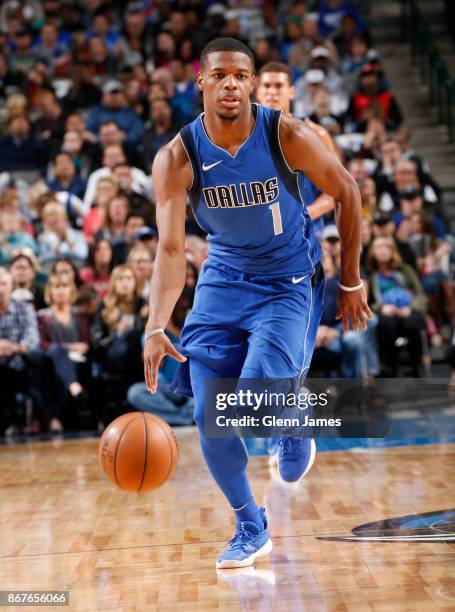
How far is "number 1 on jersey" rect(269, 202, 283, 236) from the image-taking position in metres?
4.12

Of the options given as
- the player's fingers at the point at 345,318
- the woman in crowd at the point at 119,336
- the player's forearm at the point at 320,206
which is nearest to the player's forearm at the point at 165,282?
the player's fingers at the point at 345,318

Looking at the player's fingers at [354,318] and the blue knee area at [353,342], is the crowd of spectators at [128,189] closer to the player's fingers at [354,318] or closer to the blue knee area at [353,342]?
the blue knee area at [353,342]

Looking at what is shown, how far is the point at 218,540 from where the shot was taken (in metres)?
4.66

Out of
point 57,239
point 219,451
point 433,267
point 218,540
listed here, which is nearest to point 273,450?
point 218,540

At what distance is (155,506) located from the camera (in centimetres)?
553

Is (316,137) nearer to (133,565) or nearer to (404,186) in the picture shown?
(133,565)

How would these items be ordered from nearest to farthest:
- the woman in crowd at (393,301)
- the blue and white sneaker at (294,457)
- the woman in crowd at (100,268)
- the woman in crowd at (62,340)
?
the blue and white sneaker at (294,457) < the woman in crowd at (62,340) < the woman in crowd at (393,301) < the woman in crowd at (100,268)

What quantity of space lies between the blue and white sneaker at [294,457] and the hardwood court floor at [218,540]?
0.25 metres

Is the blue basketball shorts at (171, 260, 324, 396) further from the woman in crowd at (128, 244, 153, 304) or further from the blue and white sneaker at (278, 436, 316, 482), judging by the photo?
the woman in crowd at (128, 244, 153, 304)

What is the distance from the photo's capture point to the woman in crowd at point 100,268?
9.64 meters

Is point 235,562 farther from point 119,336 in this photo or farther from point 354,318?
point 119,336

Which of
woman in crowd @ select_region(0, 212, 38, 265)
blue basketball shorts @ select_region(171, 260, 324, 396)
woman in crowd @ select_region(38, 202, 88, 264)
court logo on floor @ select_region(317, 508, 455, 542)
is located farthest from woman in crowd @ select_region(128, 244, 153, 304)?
blue basketball shorts @ select_region(171, 260, 324, 396)

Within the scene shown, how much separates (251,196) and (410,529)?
1.78 meters

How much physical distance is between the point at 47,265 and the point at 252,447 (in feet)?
11.4
